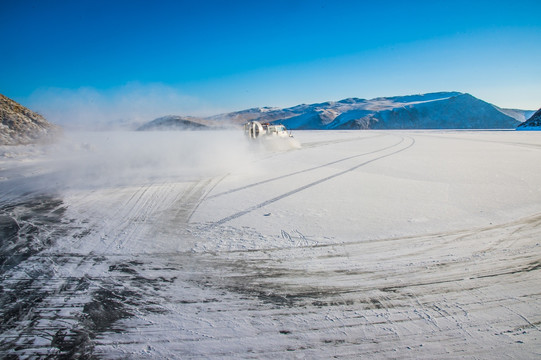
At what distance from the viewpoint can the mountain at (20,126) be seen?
56.8 feet

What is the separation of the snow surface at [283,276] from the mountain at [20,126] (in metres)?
15.6

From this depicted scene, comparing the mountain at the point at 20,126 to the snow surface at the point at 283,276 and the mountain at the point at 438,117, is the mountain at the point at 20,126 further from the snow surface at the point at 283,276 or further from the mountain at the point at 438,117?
the mountain at the point at 438,117

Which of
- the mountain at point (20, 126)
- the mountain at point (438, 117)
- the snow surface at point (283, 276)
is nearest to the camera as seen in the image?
the snow surface at point (283, 276)

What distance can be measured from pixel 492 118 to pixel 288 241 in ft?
521

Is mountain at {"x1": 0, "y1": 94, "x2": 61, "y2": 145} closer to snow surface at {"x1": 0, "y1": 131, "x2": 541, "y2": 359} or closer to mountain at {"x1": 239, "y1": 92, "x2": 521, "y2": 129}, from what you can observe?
snow surface at {"x1": 0, "y1": 131, "x2": 541, "y2": 359}

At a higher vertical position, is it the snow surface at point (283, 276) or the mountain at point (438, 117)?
the mountain at point (438, 117)

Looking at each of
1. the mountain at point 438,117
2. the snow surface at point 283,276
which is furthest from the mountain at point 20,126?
the mountain at point 438,117

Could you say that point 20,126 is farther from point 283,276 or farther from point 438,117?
point 438,117

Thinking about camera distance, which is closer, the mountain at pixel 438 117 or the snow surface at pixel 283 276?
the snow surface at pixel 283 276

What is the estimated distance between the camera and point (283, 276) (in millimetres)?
3279

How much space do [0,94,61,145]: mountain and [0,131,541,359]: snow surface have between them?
51.2 ft

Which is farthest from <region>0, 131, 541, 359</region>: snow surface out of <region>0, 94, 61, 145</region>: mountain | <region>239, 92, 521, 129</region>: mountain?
<region>239, 92, 521, 129</region>: mountain

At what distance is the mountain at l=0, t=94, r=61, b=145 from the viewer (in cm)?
1731

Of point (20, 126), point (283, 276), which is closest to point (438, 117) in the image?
point (20, 126)
